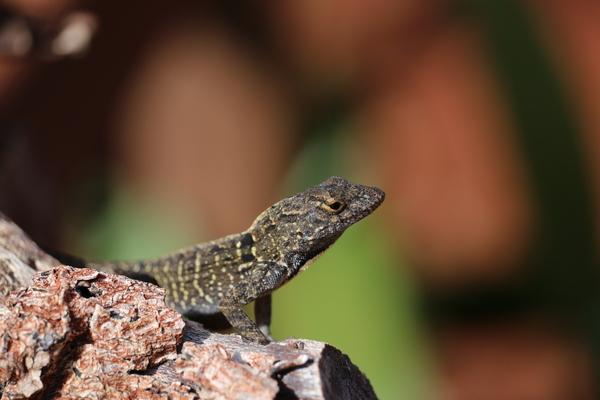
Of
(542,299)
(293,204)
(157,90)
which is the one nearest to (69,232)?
(157,90)

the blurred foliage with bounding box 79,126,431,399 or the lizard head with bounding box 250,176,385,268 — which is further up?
the lizard head with bounding box 250,176,385,268

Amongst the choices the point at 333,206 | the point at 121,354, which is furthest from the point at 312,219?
the point at 121,354

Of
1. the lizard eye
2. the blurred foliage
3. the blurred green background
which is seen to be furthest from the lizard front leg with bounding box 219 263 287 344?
the blurred green background

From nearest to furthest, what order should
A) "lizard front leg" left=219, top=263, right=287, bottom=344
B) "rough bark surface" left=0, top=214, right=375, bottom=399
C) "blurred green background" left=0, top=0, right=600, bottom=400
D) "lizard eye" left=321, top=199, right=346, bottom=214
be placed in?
"rough bark surface" left=0, top=214, right=375, bottom=399 → "lizard front leg" left=219, top=263, right=287, bottom=344 → "lizard eye" left=321, top=199, right=346, bottom=214 → "blurred green background" left=0, top=0, right=600, bottom=400

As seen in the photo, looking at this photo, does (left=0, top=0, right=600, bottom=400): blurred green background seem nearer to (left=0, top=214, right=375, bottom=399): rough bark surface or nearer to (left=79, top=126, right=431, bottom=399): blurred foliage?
(left=79, top=126, right=431, bottom=399): blurred foliage

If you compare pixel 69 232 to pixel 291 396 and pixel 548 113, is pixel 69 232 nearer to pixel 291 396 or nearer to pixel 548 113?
pixel 548 113

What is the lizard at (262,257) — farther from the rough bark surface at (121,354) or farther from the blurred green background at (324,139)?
the blurred green background at (324,139)

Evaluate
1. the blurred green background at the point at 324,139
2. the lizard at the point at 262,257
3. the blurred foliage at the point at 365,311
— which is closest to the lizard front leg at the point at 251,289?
the lizard at the point at 262,257
